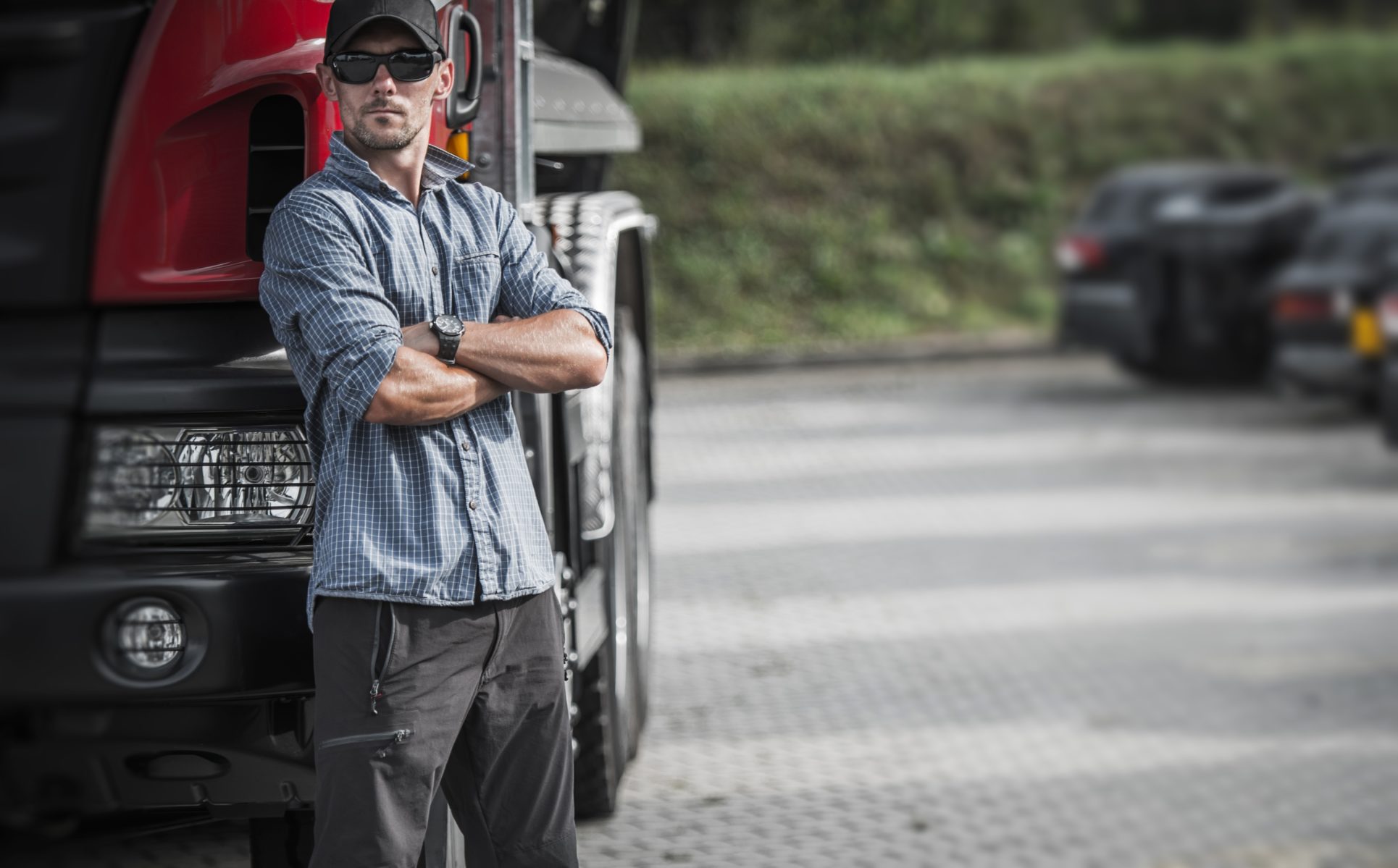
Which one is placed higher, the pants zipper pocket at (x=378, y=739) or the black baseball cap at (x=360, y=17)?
the black baseball cap at (x=360, y=17)

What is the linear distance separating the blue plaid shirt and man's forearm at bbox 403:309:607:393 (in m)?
0.08

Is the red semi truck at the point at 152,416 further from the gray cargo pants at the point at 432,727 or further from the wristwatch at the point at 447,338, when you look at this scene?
the wristwatch at the point at 447,338

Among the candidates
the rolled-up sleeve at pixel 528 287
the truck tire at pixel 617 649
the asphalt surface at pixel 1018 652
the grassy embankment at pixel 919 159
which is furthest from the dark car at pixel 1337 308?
the rolled-up sleeve at pixel 528 287

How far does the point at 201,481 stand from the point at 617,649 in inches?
84.3

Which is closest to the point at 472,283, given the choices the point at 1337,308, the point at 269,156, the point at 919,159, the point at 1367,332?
the point at 269,156

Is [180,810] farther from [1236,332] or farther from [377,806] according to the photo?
[1236,332]

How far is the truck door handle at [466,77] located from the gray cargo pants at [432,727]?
102 centimetres

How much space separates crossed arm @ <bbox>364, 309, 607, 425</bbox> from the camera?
9.95 ft

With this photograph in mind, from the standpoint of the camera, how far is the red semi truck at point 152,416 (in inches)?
129

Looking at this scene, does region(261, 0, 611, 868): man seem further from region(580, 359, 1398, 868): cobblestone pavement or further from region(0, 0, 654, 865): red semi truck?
region(580, 359, 1398, 868): cobblestone pavement

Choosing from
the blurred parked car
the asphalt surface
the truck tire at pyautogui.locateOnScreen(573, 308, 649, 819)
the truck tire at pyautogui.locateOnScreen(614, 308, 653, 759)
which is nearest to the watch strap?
the truck tire at pyautogui.locateOnScreen(573, 308, 649, 819)

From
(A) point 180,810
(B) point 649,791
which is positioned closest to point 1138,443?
(B) point 649,791

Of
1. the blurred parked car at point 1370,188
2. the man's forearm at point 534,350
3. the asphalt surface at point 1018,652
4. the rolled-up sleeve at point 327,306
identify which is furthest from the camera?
the blurred parked car at point 1370,188

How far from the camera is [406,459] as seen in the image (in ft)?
10.2
